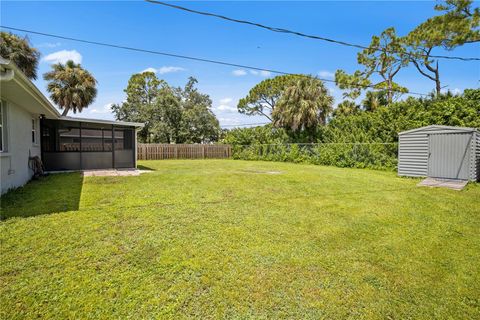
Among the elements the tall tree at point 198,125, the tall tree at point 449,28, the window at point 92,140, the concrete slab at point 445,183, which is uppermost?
the tall tree at point 449,28

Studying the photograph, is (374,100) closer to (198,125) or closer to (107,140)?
(198,125)

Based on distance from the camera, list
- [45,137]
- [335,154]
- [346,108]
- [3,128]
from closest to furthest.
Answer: [3,128] < [45,137] < [335,154] < [346,108]

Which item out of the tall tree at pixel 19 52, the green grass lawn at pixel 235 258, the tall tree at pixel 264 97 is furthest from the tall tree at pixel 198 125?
the green grass lawn at pixel 235 258

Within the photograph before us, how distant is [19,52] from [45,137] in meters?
8.11

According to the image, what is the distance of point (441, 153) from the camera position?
865cm

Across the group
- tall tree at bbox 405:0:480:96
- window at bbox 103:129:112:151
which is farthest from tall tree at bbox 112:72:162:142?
tall tree at bbox 405:0:480:96

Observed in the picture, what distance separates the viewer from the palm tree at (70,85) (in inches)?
716

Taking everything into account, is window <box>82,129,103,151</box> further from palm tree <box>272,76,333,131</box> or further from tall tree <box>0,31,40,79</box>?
palm tree <box>272,76,333,131</box>

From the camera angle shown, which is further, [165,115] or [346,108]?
[165,115]

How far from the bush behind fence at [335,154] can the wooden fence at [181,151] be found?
9.91ft

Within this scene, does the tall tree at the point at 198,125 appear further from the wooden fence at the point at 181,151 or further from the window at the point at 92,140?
the window at the point at 92,140

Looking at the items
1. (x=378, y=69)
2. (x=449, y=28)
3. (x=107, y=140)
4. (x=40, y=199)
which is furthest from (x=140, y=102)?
(x=449, y=28)

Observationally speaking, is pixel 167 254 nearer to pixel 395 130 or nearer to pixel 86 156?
pixel 86 156

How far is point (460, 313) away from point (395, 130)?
12013mm
